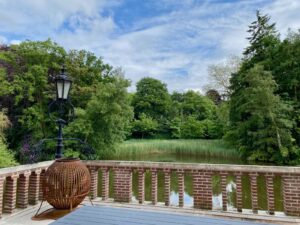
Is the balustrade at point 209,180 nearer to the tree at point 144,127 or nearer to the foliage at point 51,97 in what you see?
the foliage at point 51,97

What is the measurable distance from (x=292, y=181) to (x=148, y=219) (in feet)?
7.29

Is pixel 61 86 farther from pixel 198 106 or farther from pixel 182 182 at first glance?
pixel 198 106

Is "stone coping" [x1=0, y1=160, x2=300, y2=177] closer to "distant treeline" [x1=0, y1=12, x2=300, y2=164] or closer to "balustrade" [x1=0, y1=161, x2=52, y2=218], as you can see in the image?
"balustrade" [x1=0, y1=161, x2=52, y2=218]

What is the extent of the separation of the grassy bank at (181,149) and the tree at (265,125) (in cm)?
122

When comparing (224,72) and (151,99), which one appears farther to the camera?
(151,99)

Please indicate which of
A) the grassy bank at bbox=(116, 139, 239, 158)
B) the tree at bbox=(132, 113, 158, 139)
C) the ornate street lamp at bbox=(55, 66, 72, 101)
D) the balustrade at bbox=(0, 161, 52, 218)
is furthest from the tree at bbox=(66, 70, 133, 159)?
the tree at bbox=(132, 113, 158, 139)

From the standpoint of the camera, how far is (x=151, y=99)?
2656 centimetres

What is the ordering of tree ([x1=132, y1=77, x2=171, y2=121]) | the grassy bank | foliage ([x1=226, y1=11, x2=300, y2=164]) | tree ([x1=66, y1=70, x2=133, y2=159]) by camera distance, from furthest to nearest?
tree ([x1=132, y1=77, x2=171, y2=121]) < the grassy bank < foliage ([x1=226, y1=11, x2=300, y2=164]) < tree ([x1=66, y1=70, x2=133, y2=159])

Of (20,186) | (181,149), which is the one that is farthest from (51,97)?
(20,186)

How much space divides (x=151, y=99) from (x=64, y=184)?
2376 cm

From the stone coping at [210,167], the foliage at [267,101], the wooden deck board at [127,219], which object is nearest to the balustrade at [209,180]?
the stone coping at [210,167]

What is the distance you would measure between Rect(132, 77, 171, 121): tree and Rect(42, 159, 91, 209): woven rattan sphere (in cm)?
2323

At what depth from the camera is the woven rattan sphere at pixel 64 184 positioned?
9.64 ft

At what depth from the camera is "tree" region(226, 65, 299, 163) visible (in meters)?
12.7
